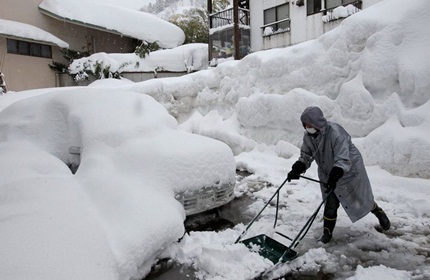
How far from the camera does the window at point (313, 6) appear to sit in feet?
42.9

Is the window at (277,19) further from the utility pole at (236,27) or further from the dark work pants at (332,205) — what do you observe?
the dark work pants at (332,205)

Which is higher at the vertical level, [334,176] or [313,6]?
[313,6]

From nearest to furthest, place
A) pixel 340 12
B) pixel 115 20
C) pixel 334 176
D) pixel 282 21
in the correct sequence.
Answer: pixel 334 176 < pixel 340 12 < pixel 282 21 < pixel 115 20

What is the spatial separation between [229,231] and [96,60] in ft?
47.8

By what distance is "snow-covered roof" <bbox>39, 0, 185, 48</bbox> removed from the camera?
1695 centimetres

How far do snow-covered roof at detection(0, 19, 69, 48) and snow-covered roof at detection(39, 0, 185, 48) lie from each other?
Answer: 1378mm

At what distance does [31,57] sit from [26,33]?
4.74 feet

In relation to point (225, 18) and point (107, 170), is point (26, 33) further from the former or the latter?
point (107, 170)

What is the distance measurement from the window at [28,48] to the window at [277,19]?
11880 millimetres

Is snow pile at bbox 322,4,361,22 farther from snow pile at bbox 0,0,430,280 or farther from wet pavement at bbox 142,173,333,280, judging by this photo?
wet pavement at bbox 142,173,333,280

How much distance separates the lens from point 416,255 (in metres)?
3.02

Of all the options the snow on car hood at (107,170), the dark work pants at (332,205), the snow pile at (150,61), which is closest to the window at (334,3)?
the snow pile at (150,61)

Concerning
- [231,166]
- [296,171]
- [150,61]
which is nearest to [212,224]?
[231,166]

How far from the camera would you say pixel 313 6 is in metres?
13.2
